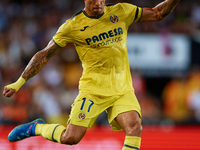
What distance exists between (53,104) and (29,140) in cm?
321

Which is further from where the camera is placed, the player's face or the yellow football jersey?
the yellow football jersey

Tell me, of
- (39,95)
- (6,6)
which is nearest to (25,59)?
(39,95)

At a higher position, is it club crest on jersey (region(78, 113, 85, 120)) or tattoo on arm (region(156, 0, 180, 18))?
tattoo on arm (region(156, 0, 180, 18))

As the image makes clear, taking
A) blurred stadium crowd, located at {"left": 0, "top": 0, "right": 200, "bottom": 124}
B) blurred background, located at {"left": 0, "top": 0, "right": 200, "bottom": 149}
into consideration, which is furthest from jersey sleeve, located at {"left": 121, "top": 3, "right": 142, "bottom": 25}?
blurred background, located at {"left": 0, "top": 0, "right": 200, "bottom": 149}

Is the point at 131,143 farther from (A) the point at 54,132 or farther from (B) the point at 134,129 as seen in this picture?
(A) the point at 54,132

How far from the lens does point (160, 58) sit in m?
11.3

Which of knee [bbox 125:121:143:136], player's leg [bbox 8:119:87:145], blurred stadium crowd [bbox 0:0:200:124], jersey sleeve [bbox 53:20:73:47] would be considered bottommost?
blurred stadium crowd [bbox 0:0:200:124]

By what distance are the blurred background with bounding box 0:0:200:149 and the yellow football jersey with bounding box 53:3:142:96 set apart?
479 centimetres

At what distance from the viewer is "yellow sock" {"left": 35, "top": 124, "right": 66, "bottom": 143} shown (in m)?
4.96

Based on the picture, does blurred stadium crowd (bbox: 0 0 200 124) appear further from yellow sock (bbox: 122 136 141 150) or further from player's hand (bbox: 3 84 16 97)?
yellow sock (bbox: 122 136 141 150)

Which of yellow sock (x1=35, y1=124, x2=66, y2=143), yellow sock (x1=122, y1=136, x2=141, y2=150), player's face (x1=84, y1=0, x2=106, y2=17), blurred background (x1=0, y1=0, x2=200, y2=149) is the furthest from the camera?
blurred background (x1=0, y1=0, x2=200, y2=149)

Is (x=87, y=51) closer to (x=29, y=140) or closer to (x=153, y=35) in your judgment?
(x=29, y=140)

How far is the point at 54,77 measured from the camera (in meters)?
10.8

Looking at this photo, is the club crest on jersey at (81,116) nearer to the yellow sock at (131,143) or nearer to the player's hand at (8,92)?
the yellow sock at (131,143)
